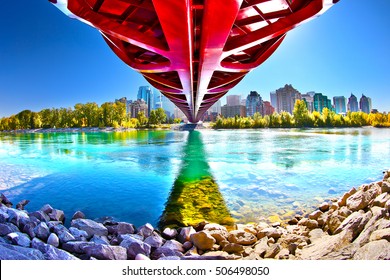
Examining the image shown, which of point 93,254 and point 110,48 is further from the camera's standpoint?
point 110,48

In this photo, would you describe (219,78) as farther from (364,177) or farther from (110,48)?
(364,177)

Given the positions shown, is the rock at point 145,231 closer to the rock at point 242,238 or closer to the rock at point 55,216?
the rock at point 242,238

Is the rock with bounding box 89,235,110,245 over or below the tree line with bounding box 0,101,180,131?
below

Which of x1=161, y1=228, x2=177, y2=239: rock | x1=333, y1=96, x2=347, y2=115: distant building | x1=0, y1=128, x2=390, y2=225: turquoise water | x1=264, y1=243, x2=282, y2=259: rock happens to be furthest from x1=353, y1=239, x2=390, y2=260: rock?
x1=333, y1=96, x2=347, y2=115: distant building

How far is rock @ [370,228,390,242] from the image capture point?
6.50 ft

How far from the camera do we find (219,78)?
827 cm

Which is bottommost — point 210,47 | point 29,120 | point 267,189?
point 267,189

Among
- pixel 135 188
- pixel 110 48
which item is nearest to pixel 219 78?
pixel 110 48

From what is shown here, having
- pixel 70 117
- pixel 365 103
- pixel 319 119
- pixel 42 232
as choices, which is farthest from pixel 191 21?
pixel 319 119

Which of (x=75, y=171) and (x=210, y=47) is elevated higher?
(x=210, y=47)

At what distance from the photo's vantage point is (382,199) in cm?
268

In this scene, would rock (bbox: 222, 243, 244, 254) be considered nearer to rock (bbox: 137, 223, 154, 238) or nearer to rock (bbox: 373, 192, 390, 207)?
rock (bbox: 137, 223, 154, 238)

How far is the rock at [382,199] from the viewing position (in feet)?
8.54
